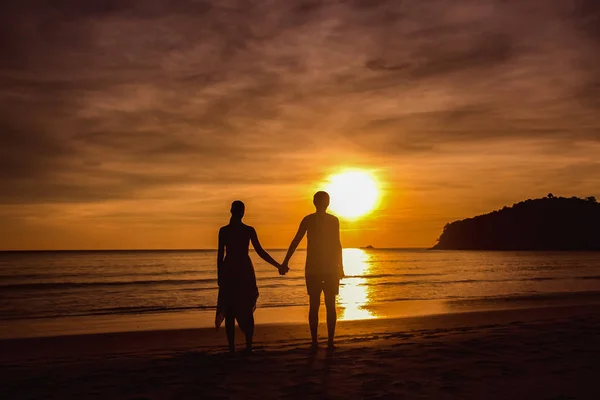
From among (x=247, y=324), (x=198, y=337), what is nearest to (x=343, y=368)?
(x=247, y=324)

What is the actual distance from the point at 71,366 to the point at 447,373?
5.19 meters

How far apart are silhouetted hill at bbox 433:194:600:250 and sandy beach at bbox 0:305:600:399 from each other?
573 feet

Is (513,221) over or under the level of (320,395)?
over

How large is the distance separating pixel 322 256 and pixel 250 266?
1.09m

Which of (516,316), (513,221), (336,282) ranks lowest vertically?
(516,316)

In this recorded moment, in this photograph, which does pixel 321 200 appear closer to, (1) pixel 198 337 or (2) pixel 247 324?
(2) pixel 247 324

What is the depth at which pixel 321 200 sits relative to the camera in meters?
8.61

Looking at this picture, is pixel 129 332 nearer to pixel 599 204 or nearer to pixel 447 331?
pixel 447 331

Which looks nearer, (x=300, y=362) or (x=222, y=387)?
(x=222, y=387)

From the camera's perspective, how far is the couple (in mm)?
8164

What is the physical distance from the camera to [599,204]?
548 ft

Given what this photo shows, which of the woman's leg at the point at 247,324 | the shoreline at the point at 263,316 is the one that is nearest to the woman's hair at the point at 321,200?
the woman's leg at the point at 247,324

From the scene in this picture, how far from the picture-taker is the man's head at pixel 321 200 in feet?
28.3

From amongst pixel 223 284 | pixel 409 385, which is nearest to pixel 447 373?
pixel 409 385
